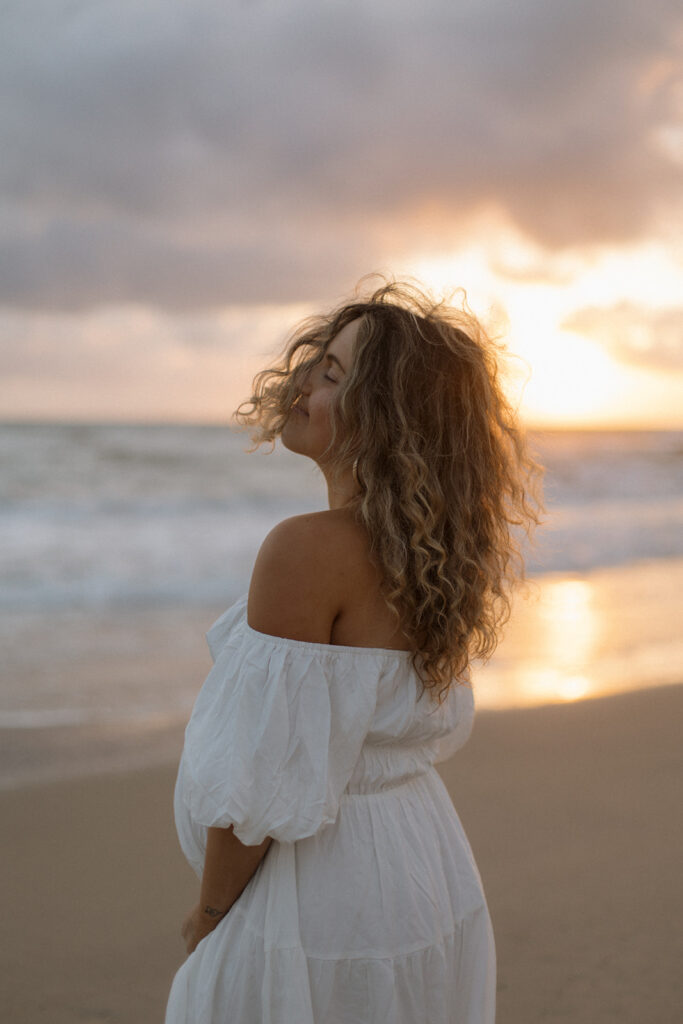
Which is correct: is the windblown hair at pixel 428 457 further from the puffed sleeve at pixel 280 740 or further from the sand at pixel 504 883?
the sand at pixel 504 883

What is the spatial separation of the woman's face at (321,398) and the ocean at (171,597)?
0.55 meters

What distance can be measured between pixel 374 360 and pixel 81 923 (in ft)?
9.11

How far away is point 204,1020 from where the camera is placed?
1.38 metres

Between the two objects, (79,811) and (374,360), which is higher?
(374,360)

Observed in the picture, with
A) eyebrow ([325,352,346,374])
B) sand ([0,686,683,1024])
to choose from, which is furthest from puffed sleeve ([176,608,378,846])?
sand ([0,686,683,1024])

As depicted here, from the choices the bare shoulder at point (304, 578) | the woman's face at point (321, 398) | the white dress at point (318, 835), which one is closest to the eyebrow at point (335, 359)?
the woman's face at point (321, 398)

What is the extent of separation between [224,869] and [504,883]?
2.55 m

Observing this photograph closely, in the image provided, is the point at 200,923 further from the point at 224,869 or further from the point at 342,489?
the point at 342,489

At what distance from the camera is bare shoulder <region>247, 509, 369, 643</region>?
132 centimetres

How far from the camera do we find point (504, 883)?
356cm

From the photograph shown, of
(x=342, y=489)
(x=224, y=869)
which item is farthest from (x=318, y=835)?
(x=342, y=489)

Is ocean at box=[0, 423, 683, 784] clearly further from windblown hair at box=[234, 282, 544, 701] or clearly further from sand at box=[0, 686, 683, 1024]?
sand at box=[0, 686, 683, 1024]

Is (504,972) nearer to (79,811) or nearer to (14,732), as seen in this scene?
(79,811)

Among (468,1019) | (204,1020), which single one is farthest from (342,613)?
(468,1019)
